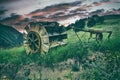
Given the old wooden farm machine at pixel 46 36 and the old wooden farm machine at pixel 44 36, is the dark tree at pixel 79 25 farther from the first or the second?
the old wooden farm machine at pixel 44 36

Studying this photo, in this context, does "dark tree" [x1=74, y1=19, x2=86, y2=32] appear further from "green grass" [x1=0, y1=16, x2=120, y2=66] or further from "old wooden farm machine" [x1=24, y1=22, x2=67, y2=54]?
"old wooden farm machine" [x1=24, y1=22, x2=67, y2=54]

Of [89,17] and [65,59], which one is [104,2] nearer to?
[89,17]

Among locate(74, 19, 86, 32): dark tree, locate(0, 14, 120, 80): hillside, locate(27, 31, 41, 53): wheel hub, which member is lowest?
locate(0, 14, 120, 80): hillside

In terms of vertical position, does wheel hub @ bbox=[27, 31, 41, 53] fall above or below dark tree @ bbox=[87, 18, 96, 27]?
below

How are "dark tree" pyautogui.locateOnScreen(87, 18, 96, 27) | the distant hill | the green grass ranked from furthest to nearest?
the distant hill < "dark tree" pyautogui.locateOnScreen(87, 18, 96, 27) < the green grass

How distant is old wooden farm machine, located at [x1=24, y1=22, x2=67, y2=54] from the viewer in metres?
9.18

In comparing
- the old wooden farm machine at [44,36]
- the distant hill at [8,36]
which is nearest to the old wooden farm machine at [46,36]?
the old wooden farm machine at [44,36]

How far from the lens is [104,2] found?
914 cm

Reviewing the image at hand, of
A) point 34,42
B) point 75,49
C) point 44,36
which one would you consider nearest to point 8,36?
point 34,42

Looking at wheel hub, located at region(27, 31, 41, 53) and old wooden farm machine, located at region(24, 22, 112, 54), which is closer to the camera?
old wooden farm machine, located at region(24, 22, 112, 54)

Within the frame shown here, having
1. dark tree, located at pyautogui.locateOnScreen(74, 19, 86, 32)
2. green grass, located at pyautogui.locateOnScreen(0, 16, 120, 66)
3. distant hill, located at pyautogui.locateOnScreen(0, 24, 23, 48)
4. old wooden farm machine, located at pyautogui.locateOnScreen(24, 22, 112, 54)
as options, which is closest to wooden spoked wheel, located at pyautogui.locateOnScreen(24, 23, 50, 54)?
old wooden farm machine, located at pyautogui.locateOnScreen(24, 22, 112, 54)

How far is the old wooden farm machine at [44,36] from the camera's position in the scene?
918cm

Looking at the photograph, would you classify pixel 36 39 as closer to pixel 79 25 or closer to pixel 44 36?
pixel 44 36

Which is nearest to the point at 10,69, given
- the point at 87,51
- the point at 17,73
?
the point at 17,73
